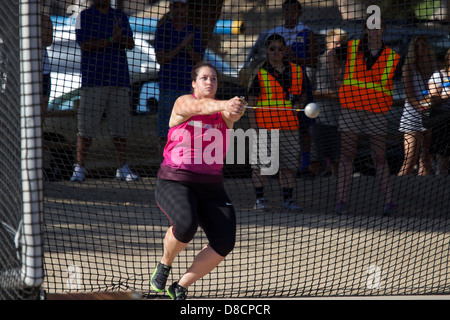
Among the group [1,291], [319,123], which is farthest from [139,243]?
[319,123]

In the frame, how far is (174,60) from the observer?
6055 mm

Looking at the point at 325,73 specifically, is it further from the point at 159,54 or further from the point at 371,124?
the point at 159,54

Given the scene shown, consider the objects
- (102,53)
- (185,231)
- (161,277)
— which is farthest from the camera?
(102,53)

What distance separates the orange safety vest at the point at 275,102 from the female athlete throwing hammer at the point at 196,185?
6.82 feet

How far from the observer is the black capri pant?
3.48m

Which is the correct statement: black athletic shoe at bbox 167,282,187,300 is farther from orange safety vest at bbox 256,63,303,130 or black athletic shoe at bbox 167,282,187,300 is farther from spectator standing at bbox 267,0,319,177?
spectator standing at bbox 267,0,319,177

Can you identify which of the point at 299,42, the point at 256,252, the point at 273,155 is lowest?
the point at 256,252

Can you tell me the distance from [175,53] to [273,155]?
1.39 m

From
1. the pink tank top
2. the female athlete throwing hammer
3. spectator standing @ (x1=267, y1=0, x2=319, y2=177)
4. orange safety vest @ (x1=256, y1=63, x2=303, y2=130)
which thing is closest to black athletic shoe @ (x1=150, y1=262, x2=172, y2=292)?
the female athlete throwing hammer

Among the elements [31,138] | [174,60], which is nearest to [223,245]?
[31,138]

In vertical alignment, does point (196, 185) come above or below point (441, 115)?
below

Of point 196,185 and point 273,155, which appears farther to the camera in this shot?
point 273,155

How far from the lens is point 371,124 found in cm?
587

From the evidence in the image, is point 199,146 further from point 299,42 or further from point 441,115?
point 299,42
